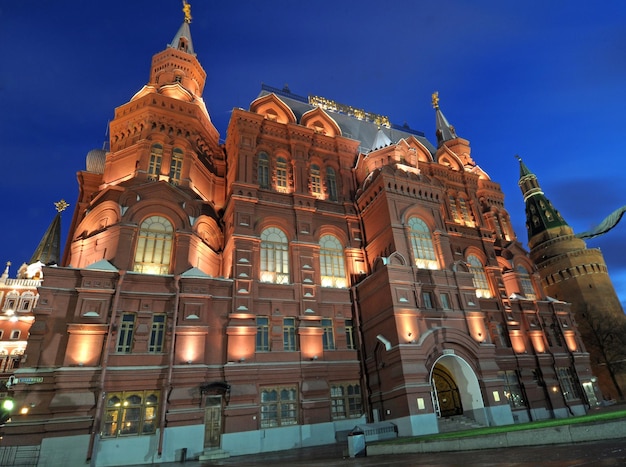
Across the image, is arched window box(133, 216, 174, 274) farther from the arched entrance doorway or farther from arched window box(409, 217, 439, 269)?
the arched entrance doorway

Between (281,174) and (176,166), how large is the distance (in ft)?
27.0

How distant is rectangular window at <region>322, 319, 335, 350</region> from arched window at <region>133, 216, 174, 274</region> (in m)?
11.2

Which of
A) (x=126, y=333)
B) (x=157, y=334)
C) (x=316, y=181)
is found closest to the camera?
(x=126, y=333)

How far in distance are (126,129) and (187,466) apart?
24604 millimetres

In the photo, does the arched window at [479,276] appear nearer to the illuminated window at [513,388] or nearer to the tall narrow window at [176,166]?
the illuminated window at [513,388]

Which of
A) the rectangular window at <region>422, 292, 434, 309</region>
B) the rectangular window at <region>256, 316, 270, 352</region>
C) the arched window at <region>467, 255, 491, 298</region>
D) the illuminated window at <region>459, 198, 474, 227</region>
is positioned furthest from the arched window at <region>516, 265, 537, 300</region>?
the rectangular window at <region>256, 316, 270, 352</region>

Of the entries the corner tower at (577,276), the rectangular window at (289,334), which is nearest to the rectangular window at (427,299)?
the rectangular window at (289,334)

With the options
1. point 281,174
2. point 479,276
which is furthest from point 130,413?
point 479,276

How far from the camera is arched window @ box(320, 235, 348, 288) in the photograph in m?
28.4

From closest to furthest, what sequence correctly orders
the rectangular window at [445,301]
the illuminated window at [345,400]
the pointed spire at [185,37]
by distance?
the illuminated window at [345,400], the rectangular window at [445,301], the pointed spire at [185,37]

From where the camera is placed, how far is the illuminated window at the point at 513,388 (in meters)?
29.5

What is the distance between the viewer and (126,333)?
2141cm

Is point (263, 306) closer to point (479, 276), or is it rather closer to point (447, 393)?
point (447, 393)

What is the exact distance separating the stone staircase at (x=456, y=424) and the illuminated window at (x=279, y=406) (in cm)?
878
